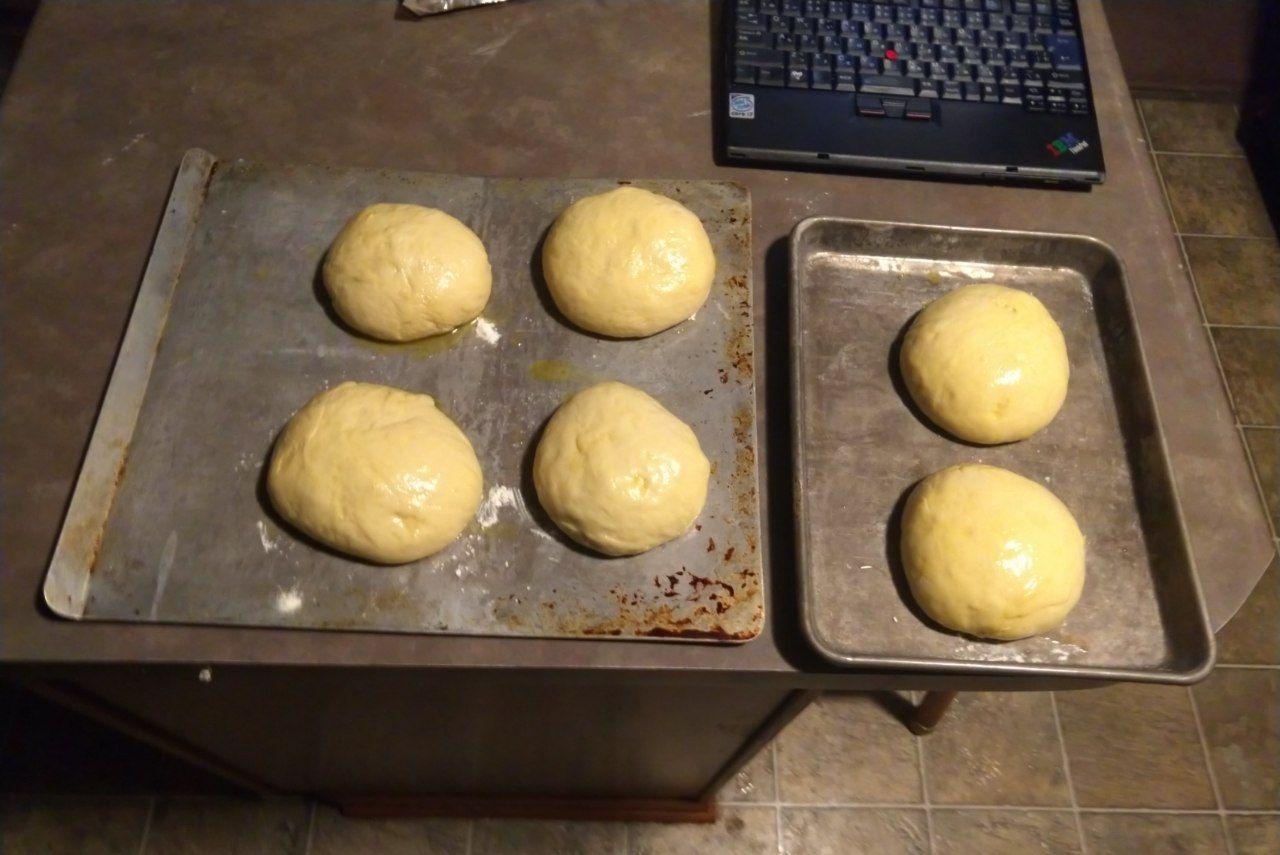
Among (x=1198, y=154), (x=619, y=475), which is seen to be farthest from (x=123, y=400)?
(x=1198, y=154)

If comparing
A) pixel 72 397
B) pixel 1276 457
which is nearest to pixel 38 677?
pixel 72 397

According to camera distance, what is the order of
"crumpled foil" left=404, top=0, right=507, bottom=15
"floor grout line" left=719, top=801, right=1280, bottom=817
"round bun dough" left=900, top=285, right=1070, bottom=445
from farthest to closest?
"floor grout line" left=719, top=801, right=1280, bottom=817
"crumpled foil" left=404, top=0, right=507, bottom=15
"round bun dough" left=900, top=285, right=1070, bottom=445

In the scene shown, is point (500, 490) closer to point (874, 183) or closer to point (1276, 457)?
point (874, 183)

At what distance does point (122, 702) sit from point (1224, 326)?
322 centimetres

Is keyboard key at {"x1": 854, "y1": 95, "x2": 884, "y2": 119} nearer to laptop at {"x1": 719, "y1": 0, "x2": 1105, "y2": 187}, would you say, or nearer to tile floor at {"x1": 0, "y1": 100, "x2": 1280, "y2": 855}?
laptop at {"x1": 719, "y1": 0, "x2": 1105, "y2": 187}

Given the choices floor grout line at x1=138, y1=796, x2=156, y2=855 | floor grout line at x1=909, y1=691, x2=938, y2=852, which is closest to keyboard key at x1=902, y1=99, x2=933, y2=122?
floor grout line at x1=909, y1=691, x2=938, y2=852

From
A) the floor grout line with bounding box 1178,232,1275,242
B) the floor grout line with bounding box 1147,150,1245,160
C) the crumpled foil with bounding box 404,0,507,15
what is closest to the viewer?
the crumpled foil with bounding box 404,0,507,15

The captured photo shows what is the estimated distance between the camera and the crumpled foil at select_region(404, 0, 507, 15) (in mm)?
1522

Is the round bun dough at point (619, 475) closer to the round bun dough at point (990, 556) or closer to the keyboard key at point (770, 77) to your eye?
the round bun dough at point (990, 556)

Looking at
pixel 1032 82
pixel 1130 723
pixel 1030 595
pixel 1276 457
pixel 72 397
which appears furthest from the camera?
pixel 1276 457

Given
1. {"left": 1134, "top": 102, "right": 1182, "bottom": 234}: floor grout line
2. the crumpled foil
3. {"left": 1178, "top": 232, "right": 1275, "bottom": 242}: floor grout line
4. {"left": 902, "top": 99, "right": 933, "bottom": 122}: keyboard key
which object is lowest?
{"left": 1178, "top": 232, "right": 1275, "bottom": 242}: floor grout line

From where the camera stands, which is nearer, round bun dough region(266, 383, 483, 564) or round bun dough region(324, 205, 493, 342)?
round bun dough region(266, 383, 483, 564)

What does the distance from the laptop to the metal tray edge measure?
892 millimetres

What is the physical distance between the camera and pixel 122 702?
1188 millimetres
